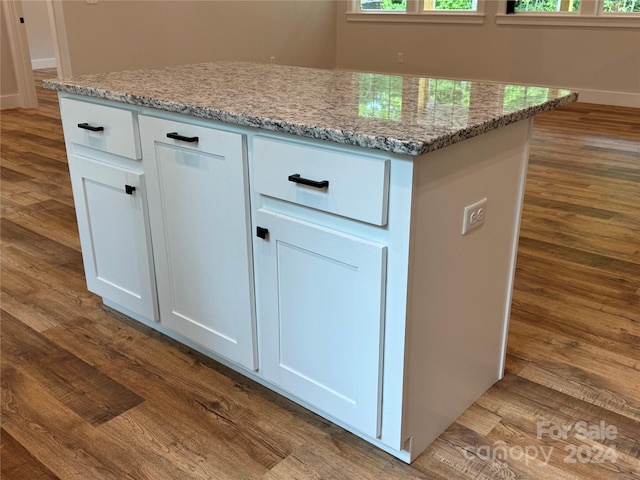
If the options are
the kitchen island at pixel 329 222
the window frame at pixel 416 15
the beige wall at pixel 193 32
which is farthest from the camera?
the window frame at pixel 416 15

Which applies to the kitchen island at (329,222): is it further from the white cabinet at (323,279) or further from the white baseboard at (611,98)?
the white baseboard at (611,98)

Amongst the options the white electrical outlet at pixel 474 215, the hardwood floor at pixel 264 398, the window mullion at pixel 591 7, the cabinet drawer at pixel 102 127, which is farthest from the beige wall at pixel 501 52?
the cabinet drawer at pixel 102 127

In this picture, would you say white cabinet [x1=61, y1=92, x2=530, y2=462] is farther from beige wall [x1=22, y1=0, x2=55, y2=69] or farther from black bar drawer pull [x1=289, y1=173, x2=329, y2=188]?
beige wall [x1=22, y1=0, x2=55, y2=69]

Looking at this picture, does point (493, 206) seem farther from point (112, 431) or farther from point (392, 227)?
point (112, 431)

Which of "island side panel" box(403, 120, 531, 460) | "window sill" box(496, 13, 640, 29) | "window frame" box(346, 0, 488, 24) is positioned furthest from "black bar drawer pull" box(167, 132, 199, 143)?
"window frame" box(346, 0, 488, 24)

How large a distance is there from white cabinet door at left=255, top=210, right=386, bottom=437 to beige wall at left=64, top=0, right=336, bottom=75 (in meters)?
4.77

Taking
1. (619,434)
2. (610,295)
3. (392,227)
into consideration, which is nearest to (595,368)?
(619,434)

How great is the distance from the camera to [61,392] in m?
2.00

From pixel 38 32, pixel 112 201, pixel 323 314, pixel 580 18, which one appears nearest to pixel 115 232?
pixel 112 201

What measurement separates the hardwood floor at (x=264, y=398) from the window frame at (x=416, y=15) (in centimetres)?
495

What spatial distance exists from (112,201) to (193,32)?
4925mm

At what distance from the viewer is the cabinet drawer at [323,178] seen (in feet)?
4.56

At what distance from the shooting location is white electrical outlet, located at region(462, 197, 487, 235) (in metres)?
1.60

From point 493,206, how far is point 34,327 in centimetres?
179
